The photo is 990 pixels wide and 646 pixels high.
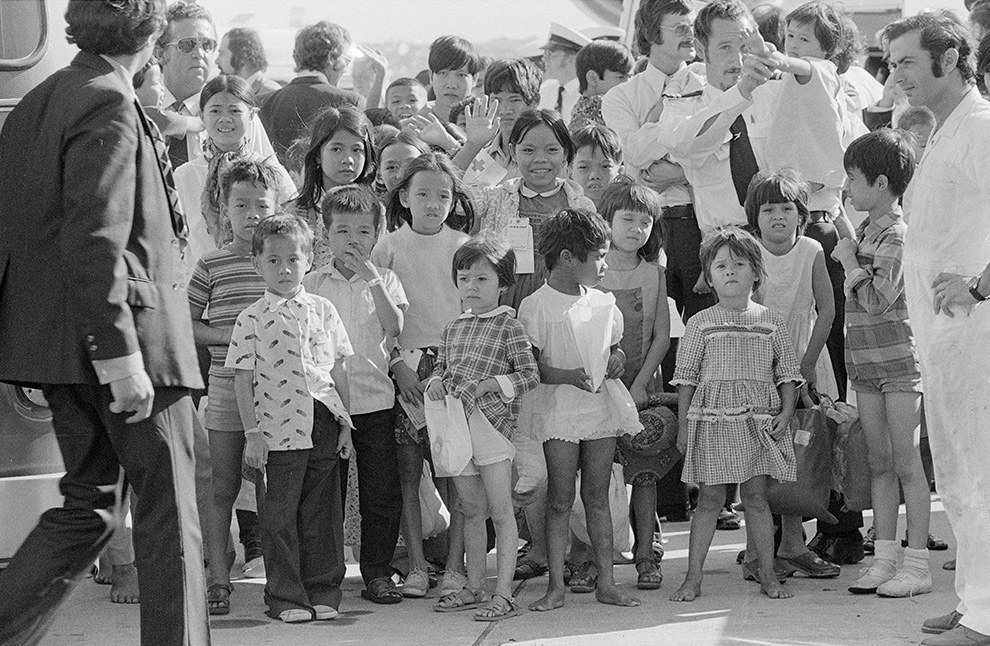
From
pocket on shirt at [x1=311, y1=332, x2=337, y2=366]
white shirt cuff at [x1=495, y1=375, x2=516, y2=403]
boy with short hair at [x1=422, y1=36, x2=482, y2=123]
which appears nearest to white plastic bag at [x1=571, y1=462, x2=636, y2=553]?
white shirt cuff at [x1=495, y1=375, x2=516, y2=403]

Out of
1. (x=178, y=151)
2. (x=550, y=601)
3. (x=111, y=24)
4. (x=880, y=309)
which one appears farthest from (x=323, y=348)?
(x=178, y=151)

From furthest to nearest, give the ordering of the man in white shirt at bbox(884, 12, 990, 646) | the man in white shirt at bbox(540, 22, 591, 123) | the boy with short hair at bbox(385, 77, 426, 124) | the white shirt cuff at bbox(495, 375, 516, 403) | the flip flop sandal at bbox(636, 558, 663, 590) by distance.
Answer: the man in white shirt at bbox(540, 22, 591, 123)
the boy with short hair at bbox(385, 77, 426, 124)
the flip flop sandal at bbox(636, 558, 663, 590)
the white shirt cuff at bbox(495, 375, 516, 403)
the man in white shirt at bbox(884, 12, 990, 646)

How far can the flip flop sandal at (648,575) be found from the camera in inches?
229

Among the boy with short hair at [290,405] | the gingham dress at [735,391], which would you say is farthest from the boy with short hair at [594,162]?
the boy with short hair at [290,405]

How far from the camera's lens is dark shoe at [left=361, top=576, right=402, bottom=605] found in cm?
574

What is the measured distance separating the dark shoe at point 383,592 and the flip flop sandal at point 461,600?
0.81ft

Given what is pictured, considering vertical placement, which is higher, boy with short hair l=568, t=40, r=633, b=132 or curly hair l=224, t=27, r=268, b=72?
curly hair l=224, t=27, r=268, b=72

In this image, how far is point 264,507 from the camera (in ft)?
17.9

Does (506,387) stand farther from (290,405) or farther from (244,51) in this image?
(244,51)

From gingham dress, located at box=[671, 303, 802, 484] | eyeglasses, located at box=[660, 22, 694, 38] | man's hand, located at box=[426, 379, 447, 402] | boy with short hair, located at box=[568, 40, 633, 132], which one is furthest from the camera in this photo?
boy with short hair, located at box=[568, 40, 633, 132]

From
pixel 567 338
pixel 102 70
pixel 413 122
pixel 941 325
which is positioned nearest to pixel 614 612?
pixel 567 338

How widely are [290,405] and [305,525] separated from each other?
1.60 feet

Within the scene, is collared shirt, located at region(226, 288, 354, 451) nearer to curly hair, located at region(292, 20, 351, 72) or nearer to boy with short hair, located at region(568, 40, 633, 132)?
curly hair, located at region(292, 20, 351, 72)

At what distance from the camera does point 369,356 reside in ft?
18.8
